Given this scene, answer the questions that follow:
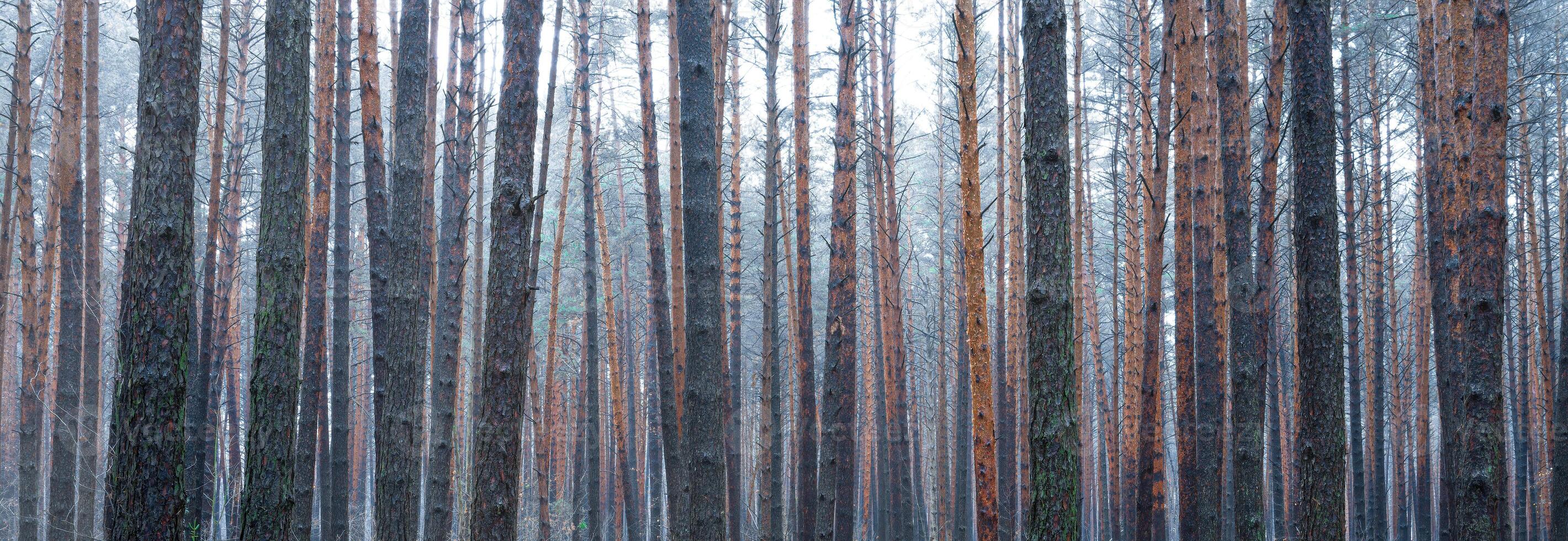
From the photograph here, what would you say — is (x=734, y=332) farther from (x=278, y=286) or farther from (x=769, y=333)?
(x=278, y=286)

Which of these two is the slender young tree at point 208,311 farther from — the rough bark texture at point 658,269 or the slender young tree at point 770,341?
the slender young tree at point 770,341

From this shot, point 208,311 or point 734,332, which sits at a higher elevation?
point 208,311

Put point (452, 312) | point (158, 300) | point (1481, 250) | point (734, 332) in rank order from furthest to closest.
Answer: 1. point (734, 332)
2. point (452, 312)
3. point (1481, 250)
4. point (158, 300)

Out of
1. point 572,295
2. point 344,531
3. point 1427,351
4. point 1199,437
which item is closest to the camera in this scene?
point 1199,437

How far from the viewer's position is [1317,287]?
528cm

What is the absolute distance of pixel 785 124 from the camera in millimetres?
17078

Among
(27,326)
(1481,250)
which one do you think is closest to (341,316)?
(27,326)

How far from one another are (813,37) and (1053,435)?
9643 mm

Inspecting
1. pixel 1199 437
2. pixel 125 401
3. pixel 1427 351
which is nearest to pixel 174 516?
pixel 125 401

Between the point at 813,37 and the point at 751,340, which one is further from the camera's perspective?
the point at 751,340

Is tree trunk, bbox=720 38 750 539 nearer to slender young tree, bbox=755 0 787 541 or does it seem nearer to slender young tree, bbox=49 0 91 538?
slender young tree, bbox=755 0 787 541

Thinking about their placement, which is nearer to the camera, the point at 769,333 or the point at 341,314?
the point at 341,314

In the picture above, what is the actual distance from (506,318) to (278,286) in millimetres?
1774

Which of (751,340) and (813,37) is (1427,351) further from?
(751,340)
